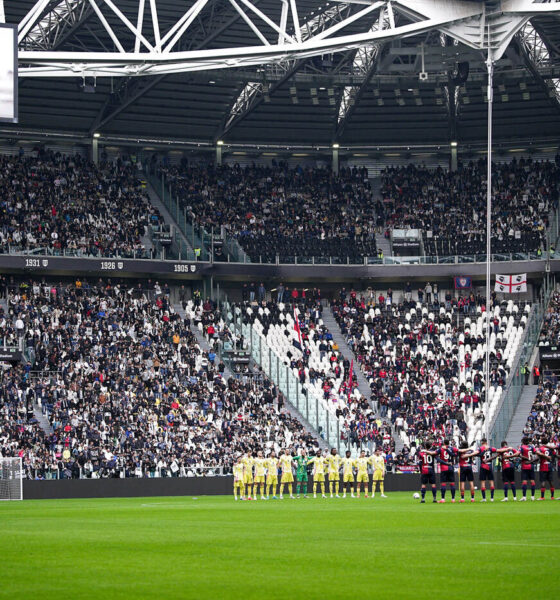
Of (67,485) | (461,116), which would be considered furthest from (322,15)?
(67,485)

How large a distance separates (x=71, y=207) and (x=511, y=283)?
952 inches

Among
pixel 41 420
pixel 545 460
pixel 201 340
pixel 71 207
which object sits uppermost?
pixel 71 207

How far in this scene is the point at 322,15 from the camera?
179 feet


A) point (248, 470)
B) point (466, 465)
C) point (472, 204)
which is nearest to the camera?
point (466, 465)

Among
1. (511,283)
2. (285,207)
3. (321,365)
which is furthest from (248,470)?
(285,207)

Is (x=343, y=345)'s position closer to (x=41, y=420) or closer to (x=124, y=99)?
(x=124, y=99)

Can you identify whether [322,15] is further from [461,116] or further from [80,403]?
[80,403]

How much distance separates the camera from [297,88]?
63844 mm

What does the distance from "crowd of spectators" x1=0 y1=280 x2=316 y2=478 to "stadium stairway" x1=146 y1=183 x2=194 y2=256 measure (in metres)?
4.98

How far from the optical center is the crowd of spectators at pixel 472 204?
6384 cm

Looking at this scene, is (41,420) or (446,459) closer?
(446,459)

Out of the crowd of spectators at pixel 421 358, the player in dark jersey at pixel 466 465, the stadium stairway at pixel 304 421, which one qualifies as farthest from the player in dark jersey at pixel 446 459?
the stadium stairway at pixel 304 421

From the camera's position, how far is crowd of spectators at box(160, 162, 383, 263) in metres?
64.3

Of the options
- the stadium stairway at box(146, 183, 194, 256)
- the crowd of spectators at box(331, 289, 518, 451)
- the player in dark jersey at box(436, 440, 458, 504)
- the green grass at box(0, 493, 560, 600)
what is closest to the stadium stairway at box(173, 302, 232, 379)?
the stadium stairway at box(146, 183, 194, 256)
